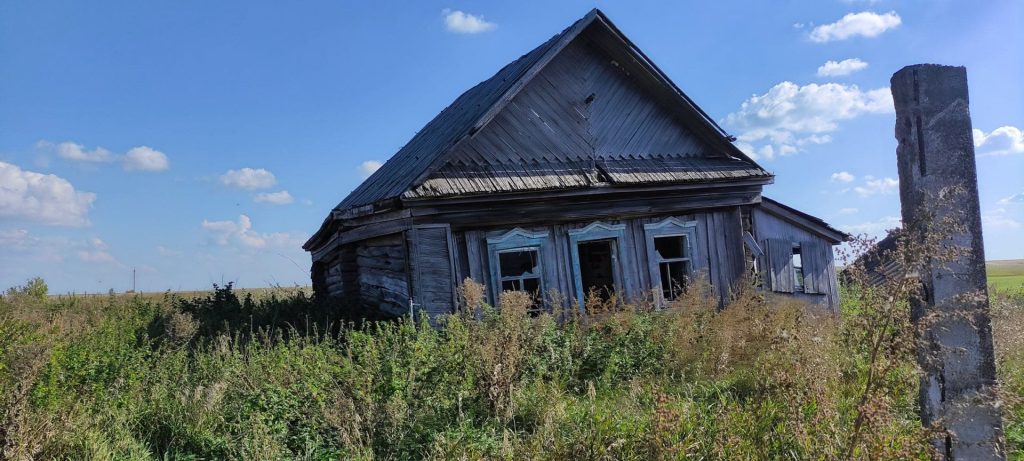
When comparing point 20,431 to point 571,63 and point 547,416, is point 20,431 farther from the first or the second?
point 571,63

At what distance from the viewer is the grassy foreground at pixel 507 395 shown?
377cm

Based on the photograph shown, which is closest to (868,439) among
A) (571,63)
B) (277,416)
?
Result: (277,416)

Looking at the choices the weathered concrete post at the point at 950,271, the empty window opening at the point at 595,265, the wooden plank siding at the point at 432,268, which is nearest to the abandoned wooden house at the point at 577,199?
the wooden plank siding at the point at 432,268

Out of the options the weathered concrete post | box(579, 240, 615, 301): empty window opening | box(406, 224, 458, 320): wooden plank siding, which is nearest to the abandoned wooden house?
box(406, 224, 458, 320): wooden plank siding

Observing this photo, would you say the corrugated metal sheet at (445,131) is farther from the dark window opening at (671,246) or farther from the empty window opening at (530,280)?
the dark window opening at (671,246)

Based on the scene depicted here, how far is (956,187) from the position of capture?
132 inches

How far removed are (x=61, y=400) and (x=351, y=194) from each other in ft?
31.6

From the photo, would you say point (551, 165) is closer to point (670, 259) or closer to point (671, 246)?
point (670, 259)

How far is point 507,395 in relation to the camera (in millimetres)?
5121

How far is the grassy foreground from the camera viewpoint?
3768mm

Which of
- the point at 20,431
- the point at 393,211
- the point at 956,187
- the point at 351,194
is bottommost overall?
the point at 20,431

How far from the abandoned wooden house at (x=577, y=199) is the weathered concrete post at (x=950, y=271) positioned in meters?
5.76

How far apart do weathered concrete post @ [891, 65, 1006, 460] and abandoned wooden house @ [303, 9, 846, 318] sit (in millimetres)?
5765

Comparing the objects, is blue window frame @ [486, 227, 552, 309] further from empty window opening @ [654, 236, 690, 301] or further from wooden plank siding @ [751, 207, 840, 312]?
wooden plank siding @ [751, 207, 840, 312]
